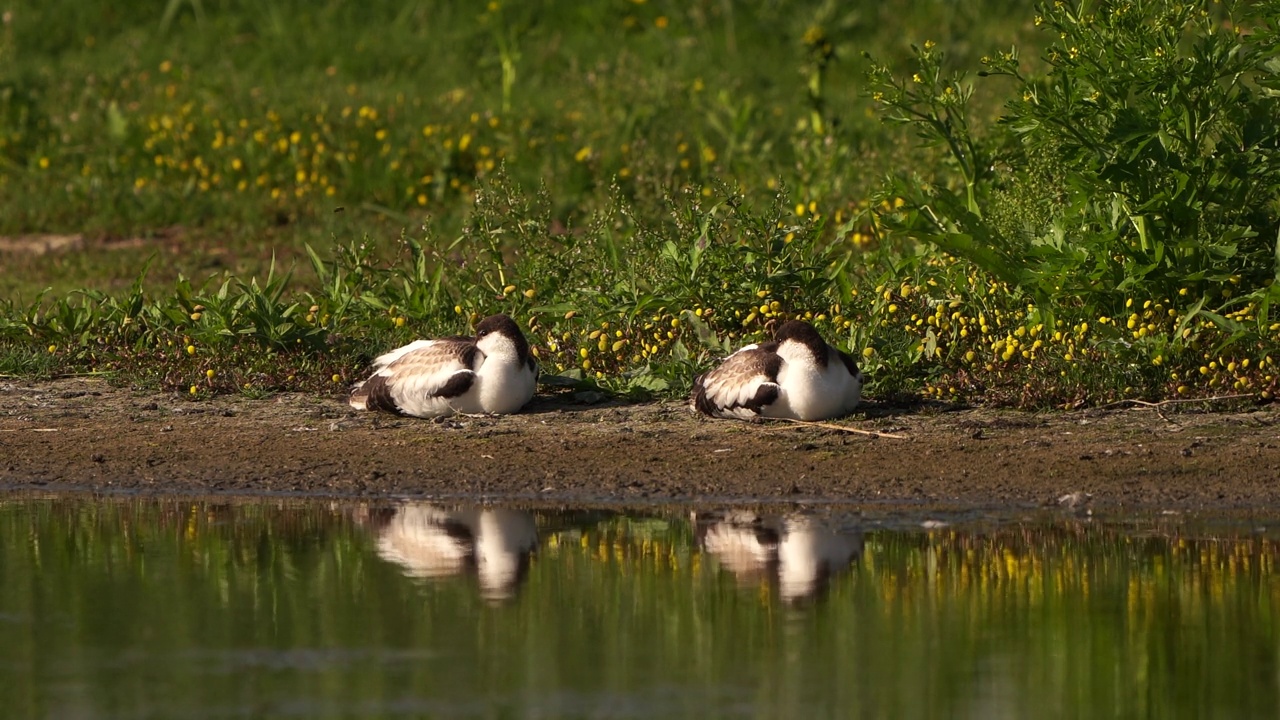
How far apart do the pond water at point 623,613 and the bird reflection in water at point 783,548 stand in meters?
0.02

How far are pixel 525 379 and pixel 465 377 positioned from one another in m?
0.30

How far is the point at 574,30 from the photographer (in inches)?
706

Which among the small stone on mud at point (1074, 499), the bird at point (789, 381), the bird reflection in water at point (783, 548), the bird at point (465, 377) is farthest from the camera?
the bird at point (465, 377)

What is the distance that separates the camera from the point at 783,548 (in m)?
6.84

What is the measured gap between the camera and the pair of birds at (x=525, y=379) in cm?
864

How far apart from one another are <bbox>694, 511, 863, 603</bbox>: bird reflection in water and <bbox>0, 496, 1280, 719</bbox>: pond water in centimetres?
2

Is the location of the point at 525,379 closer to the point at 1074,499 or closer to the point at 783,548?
the point at 783,548

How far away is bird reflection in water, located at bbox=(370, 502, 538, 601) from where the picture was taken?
6.52 meters

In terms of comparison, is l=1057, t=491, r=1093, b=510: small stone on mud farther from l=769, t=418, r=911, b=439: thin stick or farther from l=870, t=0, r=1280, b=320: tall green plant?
l=870, t=0, r=1280, b=320: tall green plant

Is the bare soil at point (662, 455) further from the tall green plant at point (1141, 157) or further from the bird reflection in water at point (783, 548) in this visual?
the tall green plant at point (1141, 157)

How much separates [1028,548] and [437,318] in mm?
4419

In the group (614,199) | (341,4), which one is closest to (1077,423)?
(614,199)

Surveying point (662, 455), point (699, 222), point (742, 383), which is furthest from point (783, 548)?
point (699, 222)

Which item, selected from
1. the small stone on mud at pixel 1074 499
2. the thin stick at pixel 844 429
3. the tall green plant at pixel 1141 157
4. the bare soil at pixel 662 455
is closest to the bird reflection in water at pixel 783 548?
the bare soil at pixel 662 455
